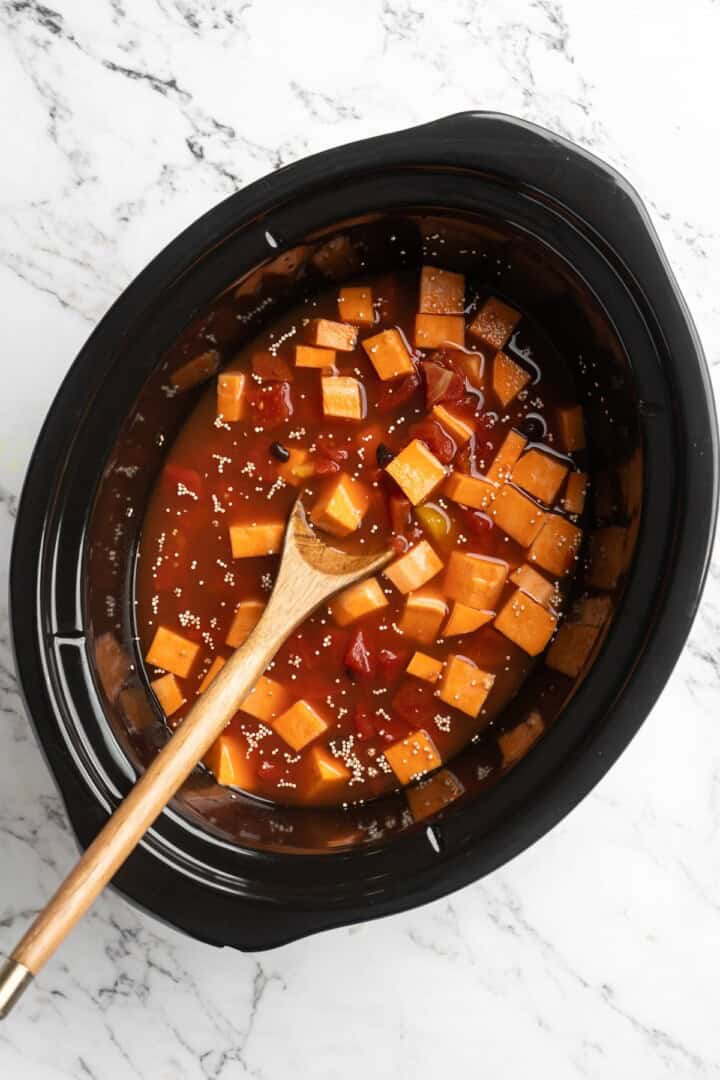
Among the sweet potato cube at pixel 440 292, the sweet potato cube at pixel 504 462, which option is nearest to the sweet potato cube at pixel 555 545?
the sweet potato cube at pixel 504 462

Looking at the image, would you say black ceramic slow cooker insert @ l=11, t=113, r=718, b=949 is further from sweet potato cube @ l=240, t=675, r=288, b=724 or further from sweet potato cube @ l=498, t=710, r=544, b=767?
sweet potato cube @ l=240, t=675, r=288, b=724

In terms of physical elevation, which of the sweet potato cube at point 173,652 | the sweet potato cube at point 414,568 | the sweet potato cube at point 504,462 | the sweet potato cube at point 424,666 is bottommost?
the sweet potato cube at point 173,652

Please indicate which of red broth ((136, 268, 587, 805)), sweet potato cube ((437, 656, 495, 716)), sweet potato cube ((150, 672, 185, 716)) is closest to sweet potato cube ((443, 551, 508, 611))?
red broth ((136, 268, 587, 805))

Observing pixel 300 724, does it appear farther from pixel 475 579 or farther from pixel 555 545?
pixel 555 545

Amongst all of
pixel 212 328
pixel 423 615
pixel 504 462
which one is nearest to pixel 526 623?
pixel 423 615

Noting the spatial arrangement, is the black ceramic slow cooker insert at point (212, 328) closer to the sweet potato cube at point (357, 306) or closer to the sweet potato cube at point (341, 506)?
the sweet potato cube at point (357, 306)

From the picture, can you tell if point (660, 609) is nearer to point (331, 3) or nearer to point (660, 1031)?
point (660, 1031)
